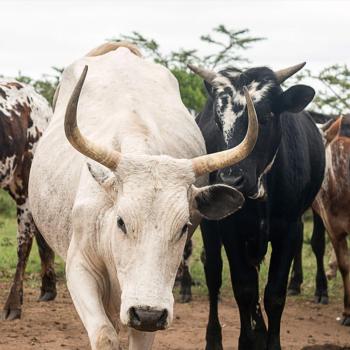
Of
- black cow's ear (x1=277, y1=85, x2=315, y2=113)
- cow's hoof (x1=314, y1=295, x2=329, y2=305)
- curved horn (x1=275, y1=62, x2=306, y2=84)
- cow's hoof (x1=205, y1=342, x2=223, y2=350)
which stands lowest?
cow's hoof (x1=314, y1=295, x2=329, y2=305)

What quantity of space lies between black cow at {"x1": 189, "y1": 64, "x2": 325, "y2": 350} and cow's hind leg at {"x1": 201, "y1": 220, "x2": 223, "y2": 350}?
70mm

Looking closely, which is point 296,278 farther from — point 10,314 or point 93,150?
point 93,150

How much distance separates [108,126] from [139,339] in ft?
4.55

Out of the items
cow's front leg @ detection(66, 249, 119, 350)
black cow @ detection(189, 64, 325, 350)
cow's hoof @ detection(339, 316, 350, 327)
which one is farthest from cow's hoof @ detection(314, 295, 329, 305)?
cow's front leg @ detection(66, 249, 119, 350)

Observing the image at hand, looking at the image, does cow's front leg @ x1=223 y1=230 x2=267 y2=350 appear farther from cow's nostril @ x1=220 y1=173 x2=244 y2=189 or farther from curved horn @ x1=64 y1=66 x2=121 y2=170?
curved horn @ x1=64 y1=66 x2=121 y2=170

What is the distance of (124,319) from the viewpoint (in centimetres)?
484

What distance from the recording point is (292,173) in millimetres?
7102

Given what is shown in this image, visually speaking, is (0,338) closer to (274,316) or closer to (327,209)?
(274,316)

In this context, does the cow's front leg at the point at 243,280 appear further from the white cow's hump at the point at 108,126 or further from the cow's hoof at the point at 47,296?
the cow's hoof at the point at 47,296

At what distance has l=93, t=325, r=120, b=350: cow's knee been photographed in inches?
207

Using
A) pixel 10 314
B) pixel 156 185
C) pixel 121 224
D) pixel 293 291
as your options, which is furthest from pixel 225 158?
pixel 293 291

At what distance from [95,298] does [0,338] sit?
8.59 feet

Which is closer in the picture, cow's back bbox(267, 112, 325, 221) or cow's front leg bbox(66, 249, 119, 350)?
cow's front leg bbox(66, 249, 119, 350)

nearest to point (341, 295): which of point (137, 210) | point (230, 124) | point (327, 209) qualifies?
point (327, 209)
